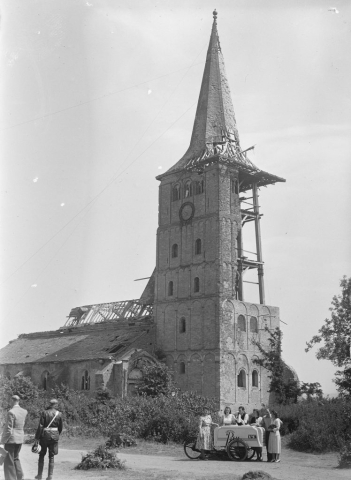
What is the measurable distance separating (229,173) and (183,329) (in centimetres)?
1297

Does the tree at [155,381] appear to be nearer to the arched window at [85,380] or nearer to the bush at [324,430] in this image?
the arched window at [85,380]

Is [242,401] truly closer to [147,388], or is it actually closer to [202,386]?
[202,386]

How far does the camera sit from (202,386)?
4519cm

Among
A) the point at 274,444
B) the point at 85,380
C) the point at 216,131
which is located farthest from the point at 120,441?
the point at 216,131

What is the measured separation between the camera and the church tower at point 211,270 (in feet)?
151

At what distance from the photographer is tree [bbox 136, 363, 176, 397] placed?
144 feet

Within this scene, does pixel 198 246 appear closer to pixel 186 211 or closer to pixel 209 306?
pixel 186 211

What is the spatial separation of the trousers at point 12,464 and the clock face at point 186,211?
124 feet

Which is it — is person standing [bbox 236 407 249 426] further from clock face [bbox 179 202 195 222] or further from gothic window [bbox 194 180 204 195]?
gothic window [bbox 194 180 204 195]

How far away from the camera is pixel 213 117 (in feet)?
180

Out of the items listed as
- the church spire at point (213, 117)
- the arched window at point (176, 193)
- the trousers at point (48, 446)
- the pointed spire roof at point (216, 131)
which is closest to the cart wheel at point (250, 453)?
the trousers at point (48, 446)

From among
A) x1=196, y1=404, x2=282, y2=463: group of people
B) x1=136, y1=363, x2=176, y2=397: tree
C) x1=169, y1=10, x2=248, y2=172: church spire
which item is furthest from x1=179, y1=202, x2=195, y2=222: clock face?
x1=196, y1=404, x2=282, y2=463: group of people

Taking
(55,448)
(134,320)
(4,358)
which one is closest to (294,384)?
(134,320)

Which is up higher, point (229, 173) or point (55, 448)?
point (229, 173)
